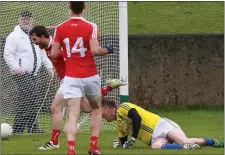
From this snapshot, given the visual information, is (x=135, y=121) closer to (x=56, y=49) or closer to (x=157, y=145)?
(x=157, y=145)

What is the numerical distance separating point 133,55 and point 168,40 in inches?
37.1

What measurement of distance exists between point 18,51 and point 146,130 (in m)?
4.54

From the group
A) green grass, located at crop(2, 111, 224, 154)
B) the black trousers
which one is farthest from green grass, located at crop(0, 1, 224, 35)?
the black trousers

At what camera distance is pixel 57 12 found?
1561 cm

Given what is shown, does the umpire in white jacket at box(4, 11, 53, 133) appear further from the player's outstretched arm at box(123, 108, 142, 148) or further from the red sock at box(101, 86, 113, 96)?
the player's outstretched arm at box(123, 108, 142, 148)

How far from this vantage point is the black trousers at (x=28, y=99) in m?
15.2

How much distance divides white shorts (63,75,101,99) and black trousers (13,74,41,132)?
5.42 metres

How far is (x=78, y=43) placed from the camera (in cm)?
984

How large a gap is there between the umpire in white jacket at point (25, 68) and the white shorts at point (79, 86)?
5.20 metres

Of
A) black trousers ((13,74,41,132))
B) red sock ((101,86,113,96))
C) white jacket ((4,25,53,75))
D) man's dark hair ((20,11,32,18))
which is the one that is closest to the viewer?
red sock ((101,86,113,96))

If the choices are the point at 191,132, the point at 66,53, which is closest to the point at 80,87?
the point at 66,53

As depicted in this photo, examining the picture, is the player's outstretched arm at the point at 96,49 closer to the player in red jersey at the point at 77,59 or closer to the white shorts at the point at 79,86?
the player in red jersey at the point at 77,59

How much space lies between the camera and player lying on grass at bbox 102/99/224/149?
10984 mm

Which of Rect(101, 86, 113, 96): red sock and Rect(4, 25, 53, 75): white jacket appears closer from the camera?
Rect(101, 86, 113, 96): red sock
